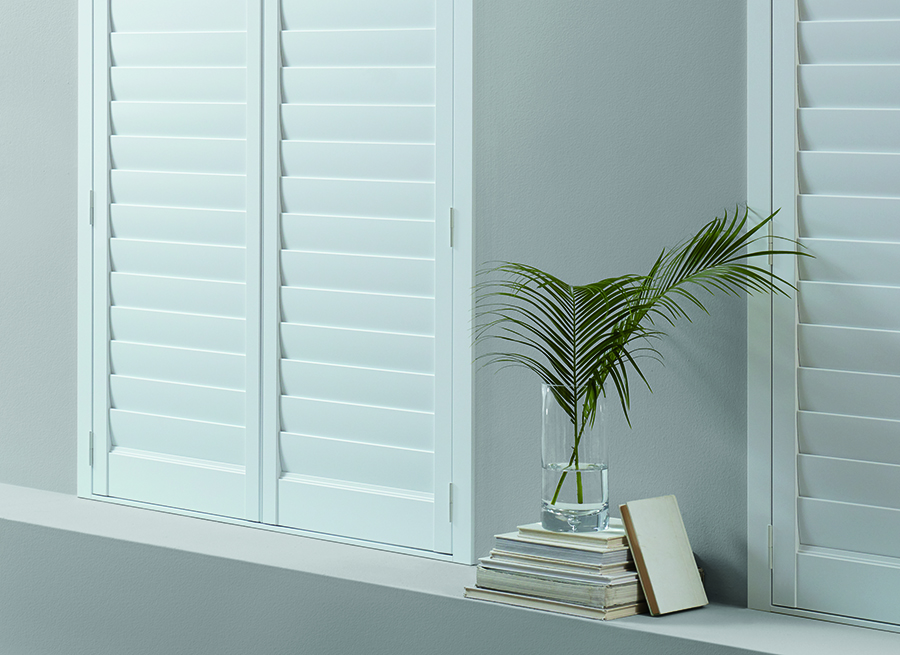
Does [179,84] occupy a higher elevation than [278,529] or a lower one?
higher

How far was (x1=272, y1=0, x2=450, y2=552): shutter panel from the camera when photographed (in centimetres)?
245

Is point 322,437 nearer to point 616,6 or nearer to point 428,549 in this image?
point 428,549

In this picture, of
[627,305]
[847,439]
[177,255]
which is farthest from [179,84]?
[847,439]

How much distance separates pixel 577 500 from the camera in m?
2.12

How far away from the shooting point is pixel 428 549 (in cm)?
249

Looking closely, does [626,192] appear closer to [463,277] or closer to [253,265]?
[463,277]

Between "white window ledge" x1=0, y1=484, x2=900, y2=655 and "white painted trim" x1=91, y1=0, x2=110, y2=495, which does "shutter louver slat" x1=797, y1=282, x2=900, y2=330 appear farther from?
"white painted trim" x1=91, y1=0, x2=110, y2=495

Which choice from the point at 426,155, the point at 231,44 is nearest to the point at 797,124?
the point at 426,155

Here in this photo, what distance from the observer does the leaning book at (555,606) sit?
204cm

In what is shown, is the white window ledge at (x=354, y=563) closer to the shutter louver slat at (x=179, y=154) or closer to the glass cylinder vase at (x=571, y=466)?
the glass cylinder vase at (x=571, y=466)

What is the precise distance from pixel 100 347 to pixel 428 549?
1121mm

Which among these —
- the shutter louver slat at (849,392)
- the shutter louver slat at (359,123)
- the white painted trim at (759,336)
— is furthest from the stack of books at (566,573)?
the shutter louver slat at (359,123)

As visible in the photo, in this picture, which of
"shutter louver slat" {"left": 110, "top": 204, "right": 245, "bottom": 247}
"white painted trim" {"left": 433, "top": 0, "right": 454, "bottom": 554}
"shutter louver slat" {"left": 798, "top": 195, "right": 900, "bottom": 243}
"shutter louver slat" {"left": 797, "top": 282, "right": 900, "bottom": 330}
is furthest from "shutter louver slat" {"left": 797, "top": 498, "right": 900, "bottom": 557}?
"shutter louver slat" {"left": 110, "top": 204, "right": 245, "bottom": 247}

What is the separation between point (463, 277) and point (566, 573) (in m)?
0.71
